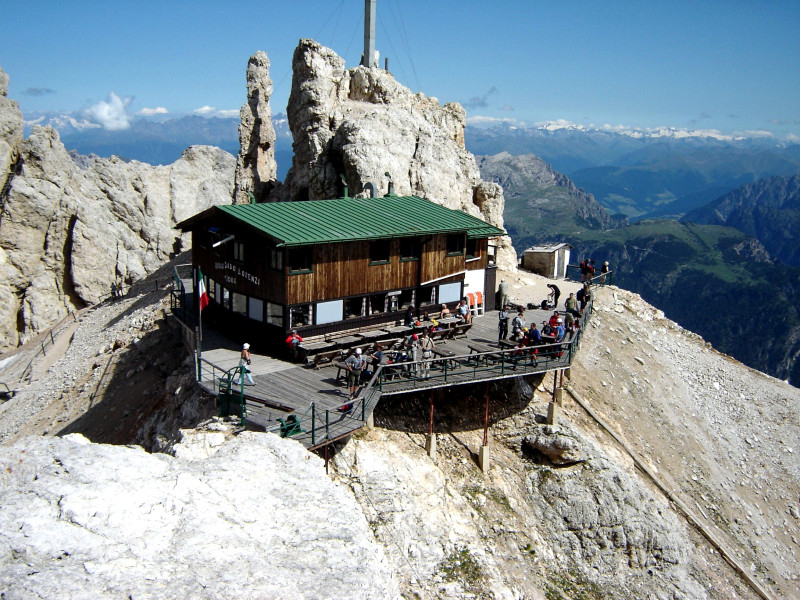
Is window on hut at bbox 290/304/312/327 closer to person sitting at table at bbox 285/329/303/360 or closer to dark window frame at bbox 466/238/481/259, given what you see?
person sitting at table at bbox 285/329/303/360

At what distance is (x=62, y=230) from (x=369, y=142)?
36.0m

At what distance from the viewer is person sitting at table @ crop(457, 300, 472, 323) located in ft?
114

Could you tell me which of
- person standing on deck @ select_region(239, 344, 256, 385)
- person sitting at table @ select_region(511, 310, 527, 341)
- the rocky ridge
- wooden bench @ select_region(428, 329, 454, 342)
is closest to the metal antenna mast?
the rocky ridge

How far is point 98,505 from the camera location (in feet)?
47.4

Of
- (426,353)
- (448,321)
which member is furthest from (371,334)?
(448,321)

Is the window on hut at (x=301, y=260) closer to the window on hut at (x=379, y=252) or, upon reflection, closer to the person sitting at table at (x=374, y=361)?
the window on hut at (x=379, y=252)

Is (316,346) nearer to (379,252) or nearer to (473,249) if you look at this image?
(379,252)

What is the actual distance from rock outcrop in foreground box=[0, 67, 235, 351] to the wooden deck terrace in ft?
121

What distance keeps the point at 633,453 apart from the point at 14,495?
2766 centimetres

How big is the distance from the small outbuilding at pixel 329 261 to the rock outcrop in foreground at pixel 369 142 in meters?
11.6

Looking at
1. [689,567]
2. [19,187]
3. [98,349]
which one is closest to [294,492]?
[689,567]

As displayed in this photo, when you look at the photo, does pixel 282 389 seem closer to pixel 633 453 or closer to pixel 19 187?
pixel 633 453

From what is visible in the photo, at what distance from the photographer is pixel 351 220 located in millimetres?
32438

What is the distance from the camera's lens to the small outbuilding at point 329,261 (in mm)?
29844
